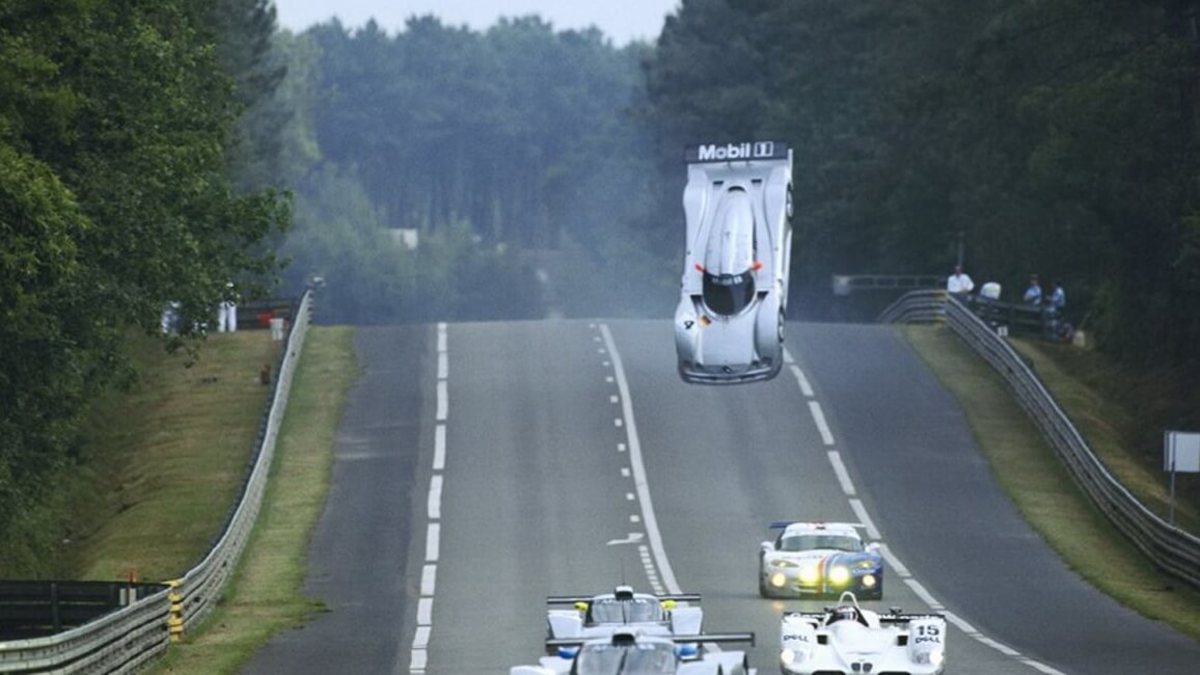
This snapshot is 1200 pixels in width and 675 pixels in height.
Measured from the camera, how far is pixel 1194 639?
37.5 metres

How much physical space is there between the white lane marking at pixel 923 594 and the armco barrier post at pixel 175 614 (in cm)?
1196

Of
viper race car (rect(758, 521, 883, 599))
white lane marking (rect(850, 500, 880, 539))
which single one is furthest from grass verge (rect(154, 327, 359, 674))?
white lane marking (rect(850, 500, 880, 539))

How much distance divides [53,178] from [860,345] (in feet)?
Result: 128

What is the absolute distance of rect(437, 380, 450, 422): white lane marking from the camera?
63062mm

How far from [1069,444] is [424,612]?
70.3 ft

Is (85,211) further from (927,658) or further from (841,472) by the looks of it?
(841,472)

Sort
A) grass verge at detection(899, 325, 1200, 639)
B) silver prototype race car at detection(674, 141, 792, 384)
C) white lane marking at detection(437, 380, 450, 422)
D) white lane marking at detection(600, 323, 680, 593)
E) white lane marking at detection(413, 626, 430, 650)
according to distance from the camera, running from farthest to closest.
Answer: white lane marking at detection(437, 380, 450, 422) → silver prototype race car at detection(674, 141, 792, 384) → white lane marking at detection(600, 323, 680, 593) → grass verge at detection(899, 325, 1200, 639) → white lane marking at detection(413, 626, 430, 650)

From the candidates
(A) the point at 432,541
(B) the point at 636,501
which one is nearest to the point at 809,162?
(B) the point at 636,501

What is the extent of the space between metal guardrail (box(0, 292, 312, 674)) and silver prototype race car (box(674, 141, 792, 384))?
9916 millimetres

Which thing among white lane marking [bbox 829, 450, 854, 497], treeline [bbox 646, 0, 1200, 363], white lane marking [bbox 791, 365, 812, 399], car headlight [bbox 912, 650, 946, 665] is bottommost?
car headlight [bbox 912, 650, 946, 665]

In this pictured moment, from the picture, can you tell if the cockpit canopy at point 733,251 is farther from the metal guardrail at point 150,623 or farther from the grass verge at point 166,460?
the grass verge at point 166,460

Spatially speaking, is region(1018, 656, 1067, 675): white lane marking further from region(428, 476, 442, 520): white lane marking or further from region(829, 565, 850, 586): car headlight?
region(428, 476, 442, 520): white lane marking

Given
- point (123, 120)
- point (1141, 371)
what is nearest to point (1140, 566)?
point (123, 120)

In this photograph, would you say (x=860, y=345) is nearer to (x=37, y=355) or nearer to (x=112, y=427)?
(x=112, y=427)
